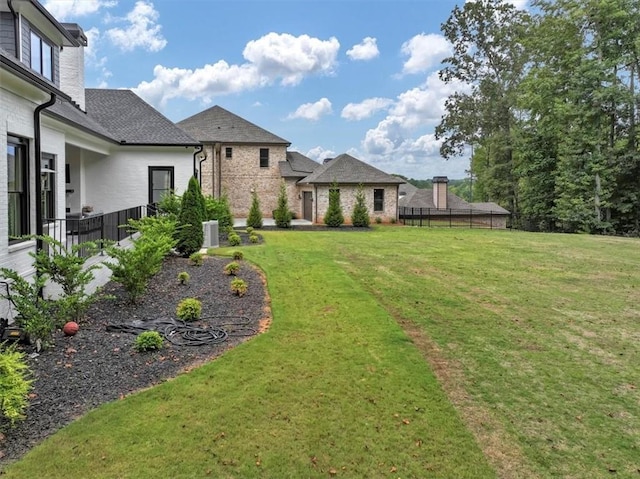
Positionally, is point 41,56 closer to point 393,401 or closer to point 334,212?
point 393,401

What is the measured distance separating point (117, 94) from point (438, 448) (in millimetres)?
19095

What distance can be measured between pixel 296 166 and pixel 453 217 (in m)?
11.8

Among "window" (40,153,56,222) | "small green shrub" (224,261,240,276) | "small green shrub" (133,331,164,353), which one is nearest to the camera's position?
"small green shrub" (133,331,164,353)

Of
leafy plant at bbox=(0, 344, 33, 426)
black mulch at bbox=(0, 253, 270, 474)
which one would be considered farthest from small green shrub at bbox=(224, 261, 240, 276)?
leafy plant at bbox=(0, 344, 33, 426)

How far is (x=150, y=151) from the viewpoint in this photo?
1678 centimetres

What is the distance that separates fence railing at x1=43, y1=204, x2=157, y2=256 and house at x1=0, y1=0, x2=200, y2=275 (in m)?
0.11

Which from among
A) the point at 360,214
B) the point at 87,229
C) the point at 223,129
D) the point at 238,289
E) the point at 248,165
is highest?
the point at 223,129

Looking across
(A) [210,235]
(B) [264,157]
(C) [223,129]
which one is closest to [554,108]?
(B) [264,157]

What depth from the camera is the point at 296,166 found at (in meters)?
33.6

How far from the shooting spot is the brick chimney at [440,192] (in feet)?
110

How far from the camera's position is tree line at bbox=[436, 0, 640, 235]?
91.9 feet

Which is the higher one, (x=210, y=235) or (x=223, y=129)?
(x=223, y=129)

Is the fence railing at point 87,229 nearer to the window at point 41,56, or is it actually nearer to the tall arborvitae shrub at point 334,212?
the window at point 41,56

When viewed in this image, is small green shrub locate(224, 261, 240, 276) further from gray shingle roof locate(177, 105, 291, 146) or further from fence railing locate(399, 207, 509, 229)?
gray shingle roof locate(177, 105, 291, 146)
